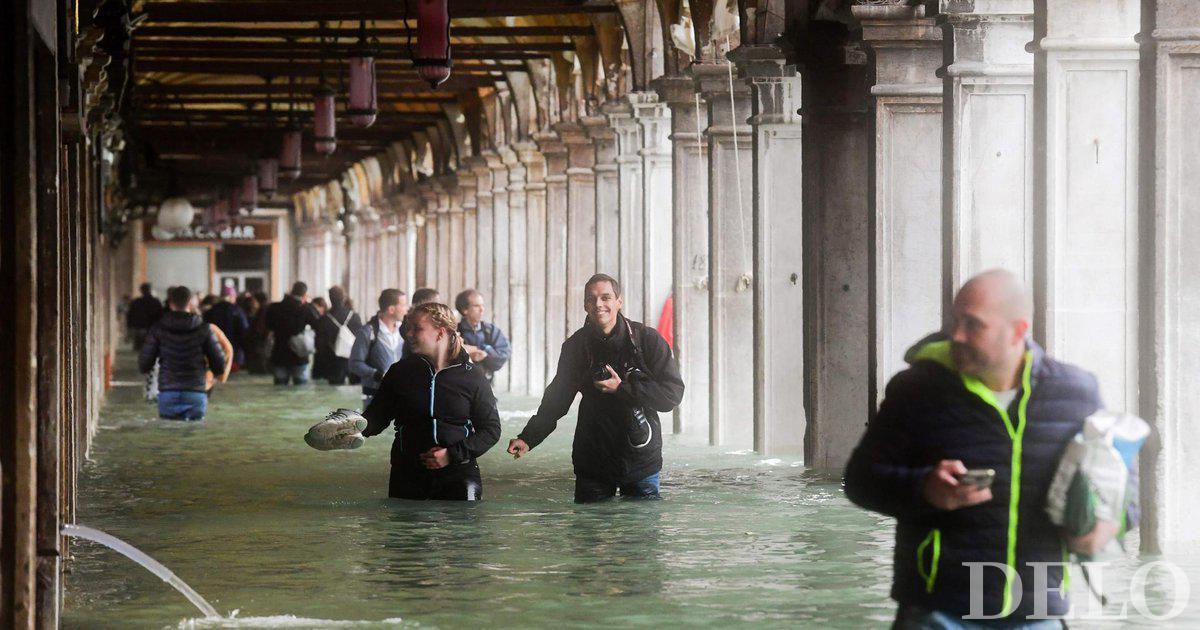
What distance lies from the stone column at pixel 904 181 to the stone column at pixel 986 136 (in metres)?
1.28

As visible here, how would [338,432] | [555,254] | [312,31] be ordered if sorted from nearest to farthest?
[338,432], [312,31], [555,254]

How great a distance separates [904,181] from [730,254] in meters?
4.97

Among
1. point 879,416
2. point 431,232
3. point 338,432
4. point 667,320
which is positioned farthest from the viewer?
point 431,232

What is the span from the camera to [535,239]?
3209 centimetres

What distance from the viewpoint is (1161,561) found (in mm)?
10023

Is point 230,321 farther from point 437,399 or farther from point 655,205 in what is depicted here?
point 437,399

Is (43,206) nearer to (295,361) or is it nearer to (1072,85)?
(1072,85)

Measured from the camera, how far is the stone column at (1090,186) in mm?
10875

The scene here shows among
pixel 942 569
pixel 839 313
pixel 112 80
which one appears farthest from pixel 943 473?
pixel 112 80

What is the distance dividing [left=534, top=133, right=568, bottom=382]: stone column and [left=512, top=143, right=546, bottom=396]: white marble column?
1.19m

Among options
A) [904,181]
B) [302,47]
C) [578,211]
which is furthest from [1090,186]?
[302,47]

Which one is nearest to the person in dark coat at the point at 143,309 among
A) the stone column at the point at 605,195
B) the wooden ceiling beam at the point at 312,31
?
the wooden ceiling beam at the point at 312,31

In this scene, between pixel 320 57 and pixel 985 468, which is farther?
pixel 320 57

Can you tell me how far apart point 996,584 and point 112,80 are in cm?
1702
